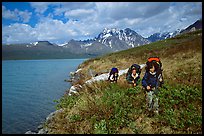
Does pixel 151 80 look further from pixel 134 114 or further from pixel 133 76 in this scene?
pixel 133 76

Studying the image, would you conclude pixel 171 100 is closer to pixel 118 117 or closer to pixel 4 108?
pixel 118 117

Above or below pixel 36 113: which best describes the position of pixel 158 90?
above

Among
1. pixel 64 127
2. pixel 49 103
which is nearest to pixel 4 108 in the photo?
pixel 49 103

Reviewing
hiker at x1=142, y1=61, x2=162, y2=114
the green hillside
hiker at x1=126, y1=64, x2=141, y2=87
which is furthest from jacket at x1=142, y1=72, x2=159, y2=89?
hiker at x1=126, y1=64, x2=141, y2=87

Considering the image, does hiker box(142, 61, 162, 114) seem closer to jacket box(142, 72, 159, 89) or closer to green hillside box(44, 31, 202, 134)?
→ jacket box(142, 72, 159, 89)

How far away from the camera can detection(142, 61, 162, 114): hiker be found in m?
8.32

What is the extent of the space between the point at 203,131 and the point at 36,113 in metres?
13.7

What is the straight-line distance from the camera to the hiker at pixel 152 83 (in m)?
8.32

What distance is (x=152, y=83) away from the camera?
28.9ft

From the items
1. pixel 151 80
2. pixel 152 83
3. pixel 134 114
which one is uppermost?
pixel 151 80

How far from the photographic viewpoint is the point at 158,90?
958 centimetres

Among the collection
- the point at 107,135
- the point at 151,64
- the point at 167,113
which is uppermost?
the point at 151,64

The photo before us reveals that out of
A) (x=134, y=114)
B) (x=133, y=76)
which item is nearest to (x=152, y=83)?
(x=134, y=114)

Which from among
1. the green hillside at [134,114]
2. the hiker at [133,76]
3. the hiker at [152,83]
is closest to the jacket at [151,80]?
the hiker at [152,83]
